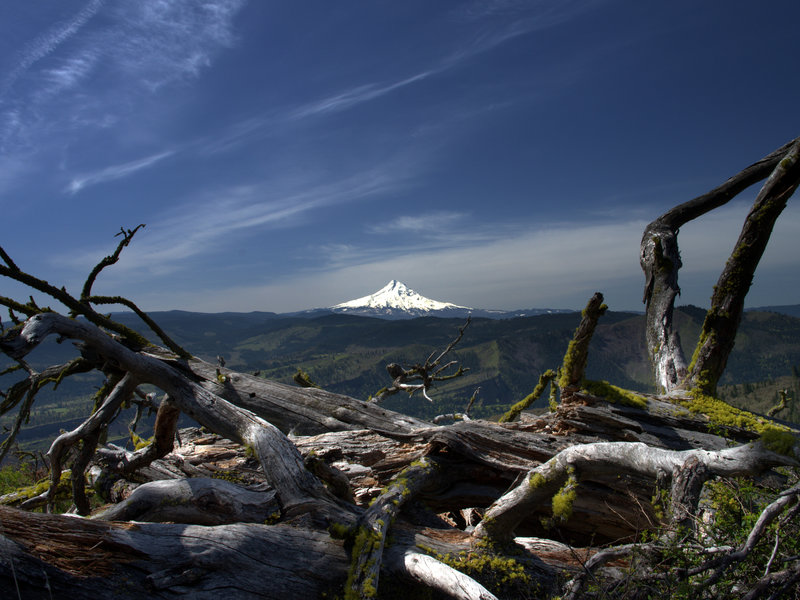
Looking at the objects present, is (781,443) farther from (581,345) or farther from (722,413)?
(722,413)

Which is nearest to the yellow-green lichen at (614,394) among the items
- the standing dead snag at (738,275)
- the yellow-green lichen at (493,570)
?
the standing dead snag at (738,275)

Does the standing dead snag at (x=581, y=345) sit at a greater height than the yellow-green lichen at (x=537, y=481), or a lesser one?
greater

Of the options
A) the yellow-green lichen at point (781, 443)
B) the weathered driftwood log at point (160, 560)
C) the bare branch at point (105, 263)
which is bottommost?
the weathered driftwood log at point (160, 560)

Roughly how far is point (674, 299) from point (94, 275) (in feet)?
46.9

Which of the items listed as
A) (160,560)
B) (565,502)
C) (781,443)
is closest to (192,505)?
(160,560)

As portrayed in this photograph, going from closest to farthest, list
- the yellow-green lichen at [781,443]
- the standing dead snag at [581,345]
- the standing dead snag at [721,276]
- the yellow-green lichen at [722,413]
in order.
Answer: the yellow-green lichen at [781,443]
the standing dead snag at [581,345]
the standing dead snag at [721,276]
the yellow-green lichen at [722,413]

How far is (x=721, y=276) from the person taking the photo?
9320mm

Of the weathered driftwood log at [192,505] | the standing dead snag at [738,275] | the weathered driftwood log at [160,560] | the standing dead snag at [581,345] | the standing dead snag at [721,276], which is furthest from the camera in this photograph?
the standing dead snag at [721,276]

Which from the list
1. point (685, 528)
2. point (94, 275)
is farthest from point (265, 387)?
point (685, 528)

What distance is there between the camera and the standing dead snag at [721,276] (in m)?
8.45

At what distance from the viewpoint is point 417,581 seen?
5953 mm

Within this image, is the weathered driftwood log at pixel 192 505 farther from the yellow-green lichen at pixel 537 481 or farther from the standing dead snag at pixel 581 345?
the standing dead snag at pixel 581 345

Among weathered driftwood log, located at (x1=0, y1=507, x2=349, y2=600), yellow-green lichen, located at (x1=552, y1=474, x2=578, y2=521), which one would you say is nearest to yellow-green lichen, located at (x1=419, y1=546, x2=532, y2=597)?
yellow-green lichen, located at (x1=552, y1=474, x2=578, y2=521)

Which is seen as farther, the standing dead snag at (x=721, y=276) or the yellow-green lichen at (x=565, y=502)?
the standing dead snag at (x=721, y=276)
